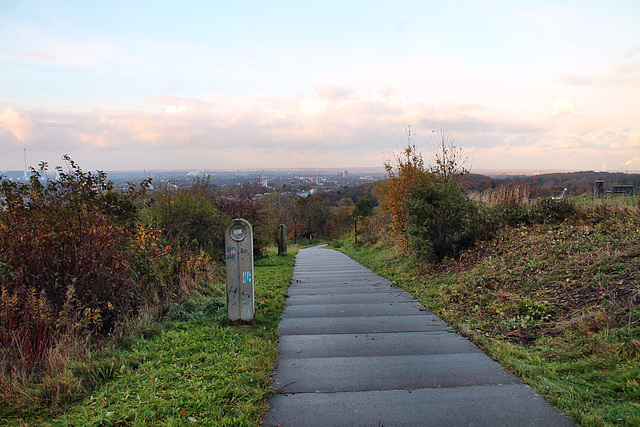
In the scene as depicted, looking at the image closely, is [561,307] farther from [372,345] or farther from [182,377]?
[182,377]

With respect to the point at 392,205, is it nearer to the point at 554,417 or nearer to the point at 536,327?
the point at 536,327

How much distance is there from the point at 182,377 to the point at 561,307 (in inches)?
174

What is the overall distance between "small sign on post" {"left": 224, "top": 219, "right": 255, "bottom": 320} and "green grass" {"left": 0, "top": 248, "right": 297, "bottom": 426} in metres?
0.22

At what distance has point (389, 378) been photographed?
3.66 metres

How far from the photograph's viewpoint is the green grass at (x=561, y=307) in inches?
129

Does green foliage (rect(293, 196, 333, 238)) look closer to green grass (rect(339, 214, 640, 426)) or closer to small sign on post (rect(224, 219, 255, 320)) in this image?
green grass (rect(339, 214, 640, 426))

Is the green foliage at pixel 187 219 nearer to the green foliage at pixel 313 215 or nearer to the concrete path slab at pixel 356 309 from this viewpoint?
the concrete path slab at pixel 356 309

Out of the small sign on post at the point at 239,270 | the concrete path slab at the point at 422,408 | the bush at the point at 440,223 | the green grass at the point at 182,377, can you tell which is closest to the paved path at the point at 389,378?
the concrete path slab at the point at 422,408

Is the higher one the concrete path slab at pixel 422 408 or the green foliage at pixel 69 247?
the green foliage at pixel 69 247

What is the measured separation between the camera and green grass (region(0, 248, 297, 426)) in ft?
9.84

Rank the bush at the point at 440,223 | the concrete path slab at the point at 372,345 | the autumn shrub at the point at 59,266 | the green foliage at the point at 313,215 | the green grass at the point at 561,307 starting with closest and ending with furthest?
the green grass at the point at 561,307 < the autumn shrub at the point at 59,266 < the concrete path slab at the point at 372,345 < the bush at the point at 440,223 < the green foliage at the point at 313,215

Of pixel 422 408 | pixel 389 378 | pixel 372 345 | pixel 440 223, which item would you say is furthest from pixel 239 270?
pixel 440 223

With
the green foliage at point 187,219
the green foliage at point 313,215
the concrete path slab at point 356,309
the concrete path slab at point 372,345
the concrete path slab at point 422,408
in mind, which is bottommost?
the green foliage at point 313,215

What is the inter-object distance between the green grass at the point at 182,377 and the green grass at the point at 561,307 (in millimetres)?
2428
